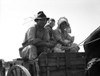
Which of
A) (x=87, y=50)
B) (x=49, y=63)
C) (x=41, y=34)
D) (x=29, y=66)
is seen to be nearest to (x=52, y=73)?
(x=49, y=63)

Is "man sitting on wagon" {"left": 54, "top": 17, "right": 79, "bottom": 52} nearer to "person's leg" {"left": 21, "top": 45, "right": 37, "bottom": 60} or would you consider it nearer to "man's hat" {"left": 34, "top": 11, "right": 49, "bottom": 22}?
"man's hat" {"left": 34, "top": 11, "right": 49, "bottom": 22}

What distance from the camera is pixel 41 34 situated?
242 inches

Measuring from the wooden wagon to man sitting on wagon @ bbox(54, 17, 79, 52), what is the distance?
0.65 m

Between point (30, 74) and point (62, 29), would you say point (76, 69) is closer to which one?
point (30, 74)

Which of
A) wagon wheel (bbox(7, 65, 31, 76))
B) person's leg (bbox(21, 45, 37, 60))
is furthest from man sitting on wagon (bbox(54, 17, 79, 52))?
wagon wheel (bbox(7, 65, 31, 76))

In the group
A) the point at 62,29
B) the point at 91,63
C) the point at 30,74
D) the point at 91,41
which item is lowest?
the point at 30,74

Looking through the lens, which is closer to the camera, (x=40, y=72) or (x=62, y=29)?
(x=40, y=72)

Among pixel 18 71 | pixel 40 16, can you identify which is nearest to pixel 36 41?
pixel 40 16

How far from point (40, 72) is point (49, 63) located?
0.99 ft

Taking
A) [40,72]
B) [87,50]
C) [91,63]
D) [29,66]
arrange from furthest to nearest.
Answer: [29,66] → [40,72] → [87,50] → [91,63]

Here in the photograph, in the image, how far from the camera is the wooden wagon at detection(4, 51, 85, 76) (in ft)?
17.6

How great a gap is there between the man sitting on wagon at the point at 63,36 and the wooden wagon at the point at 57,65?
65 centimetres

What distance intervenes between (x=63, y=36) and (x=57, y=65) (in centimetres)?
170

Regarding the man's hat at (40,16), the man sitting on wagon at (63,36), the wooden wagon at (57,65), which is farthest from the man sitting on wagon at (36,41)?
the man sitting on wagon at (63,36)
